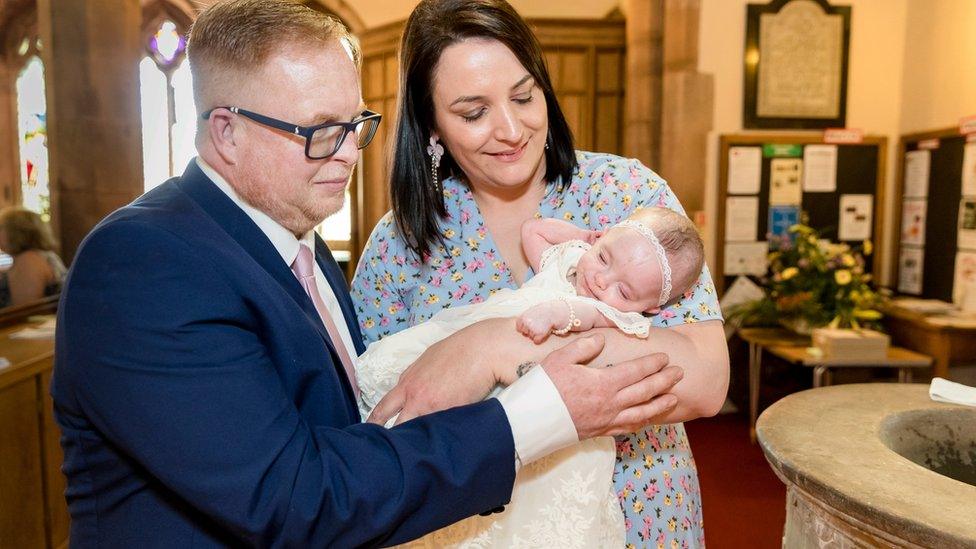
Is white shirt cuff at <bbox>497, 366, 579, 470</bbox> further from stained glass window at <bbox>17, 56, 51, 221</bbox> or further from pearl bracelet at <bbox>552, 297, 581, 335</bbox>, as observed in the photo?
stained glass window at <bbox>17, 56, 51, 221</bbox>

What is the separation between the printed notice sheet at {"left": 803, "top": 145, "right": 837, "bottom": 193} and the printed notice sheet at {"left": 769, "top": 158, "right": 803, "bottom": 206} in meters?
0.06

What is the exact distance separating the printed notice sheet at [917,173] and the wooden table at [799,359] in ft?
4.13

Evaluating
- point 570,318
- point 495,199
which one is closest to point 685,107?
point 495,199

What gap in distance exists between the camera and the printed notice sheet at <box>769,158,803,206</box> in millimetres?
5508

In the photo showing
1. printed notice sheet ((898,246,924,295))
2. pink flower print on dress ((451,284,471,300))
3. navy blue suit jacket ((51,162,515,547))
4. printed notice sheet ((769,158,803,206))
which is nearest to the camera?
navy blue suit jacket ((51,162,515,547))

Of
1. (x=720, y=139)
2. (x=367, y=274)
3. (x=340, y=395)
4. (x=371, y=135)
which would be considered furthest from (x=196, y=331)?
(x=720, y=139)

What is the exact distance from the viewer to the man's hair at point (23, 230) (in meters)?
3.53

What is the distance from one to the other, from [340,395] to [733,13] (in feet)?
16.8

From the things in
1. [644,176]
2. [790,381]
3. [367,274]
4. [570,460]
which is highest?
[644,176]

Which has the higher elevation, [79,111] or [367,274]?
[79,111]

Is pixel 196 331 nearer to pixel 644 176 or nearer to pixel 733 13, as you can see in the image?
pixel 644 176

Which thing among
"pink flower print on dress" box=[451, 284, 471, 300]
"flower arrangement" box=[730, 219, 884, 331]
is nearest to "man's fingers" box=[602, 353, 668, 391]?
"pink flower print on dress" box=[451, 284, 471, 300]

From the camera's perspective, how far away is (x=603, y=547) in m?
1.45

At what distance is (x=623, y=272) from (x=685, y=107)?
13.9 ft
